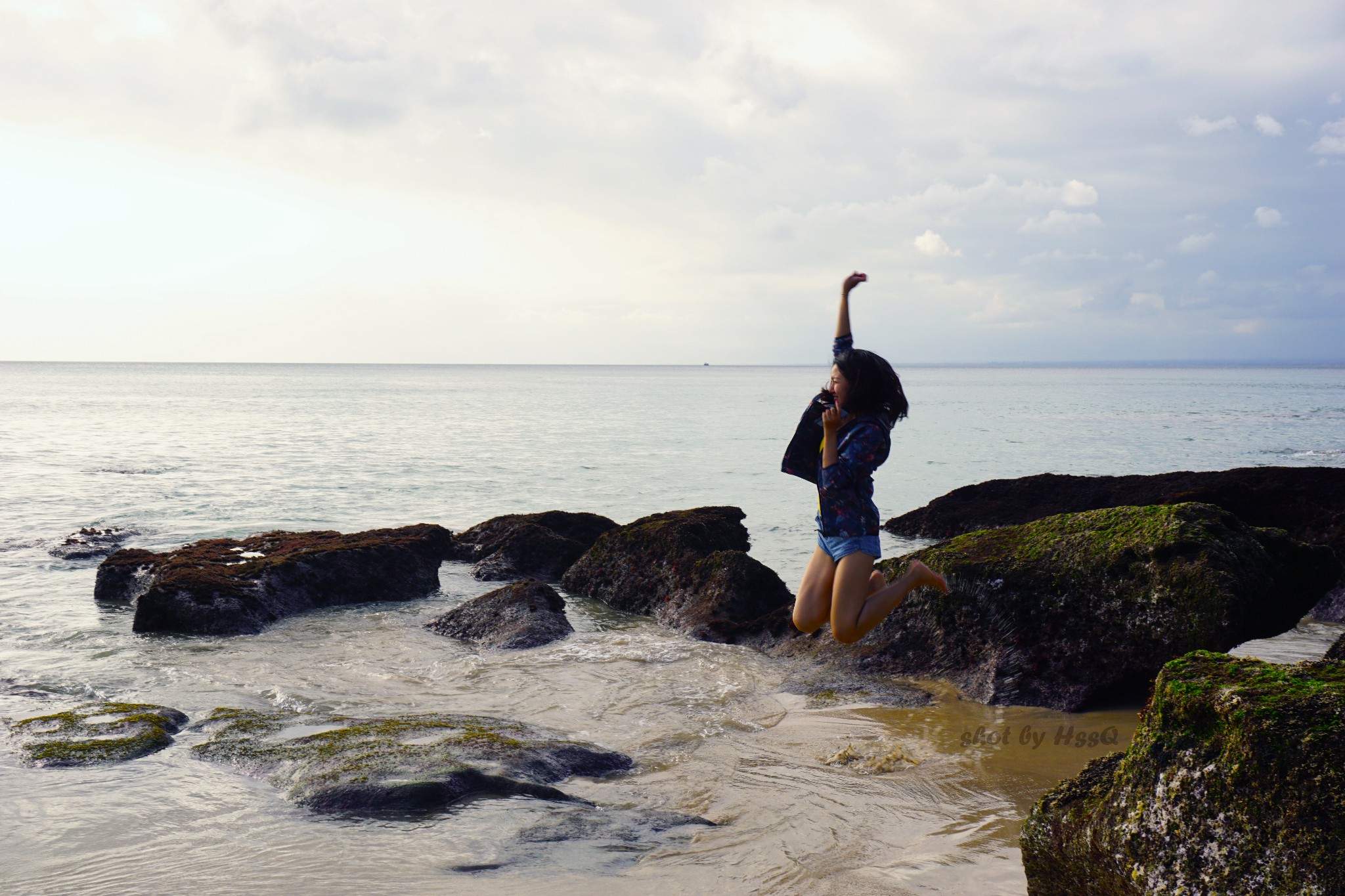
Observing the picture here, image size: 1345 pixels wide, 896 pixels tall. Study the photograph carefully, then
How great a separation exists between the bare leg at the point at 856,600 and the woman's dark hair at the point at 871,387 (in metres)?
1.07

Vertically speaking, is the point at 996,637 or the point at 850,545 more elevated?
the point at 850,545

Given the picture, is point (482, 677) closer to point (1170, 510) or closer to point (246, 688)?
point (246, 688)

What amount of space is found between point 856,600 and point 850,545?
16.2 inches

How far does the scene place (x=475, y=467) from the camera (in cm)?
3148

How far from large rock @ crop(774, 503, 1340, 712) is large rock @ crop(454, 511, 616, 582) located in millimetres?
6126

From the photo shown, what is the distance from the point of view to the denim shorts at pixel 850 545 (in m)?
6.86

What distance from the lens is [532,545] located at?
14656 mm

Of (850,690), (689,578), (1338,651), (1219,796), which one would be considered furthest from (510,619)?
(1219,796)

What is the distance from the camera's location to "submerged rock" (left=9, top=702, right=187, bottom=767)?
21.4 ft

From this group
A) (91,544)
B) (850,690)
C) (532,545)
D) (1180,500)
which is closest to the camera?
(850,690)

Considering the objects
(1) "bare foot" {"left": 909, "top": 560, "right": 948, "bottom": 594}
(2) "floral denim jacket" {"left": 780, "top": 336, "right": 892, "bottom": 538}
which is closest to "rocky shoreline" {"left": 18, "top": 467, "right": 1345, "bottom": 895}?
(1) "bare foot" {"left": 909, "top": 560, "right": 948, "bottom": 594}

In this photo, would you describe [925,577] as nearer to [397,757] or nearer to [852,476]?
[852,476]

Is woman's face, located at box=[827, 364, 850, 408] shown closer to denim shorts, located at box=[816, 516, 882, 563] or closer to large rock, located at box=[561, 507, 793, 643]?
denim shorts, located at box=[816, 516, 882, 563]

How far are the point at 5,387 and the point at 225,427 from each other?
293ft
